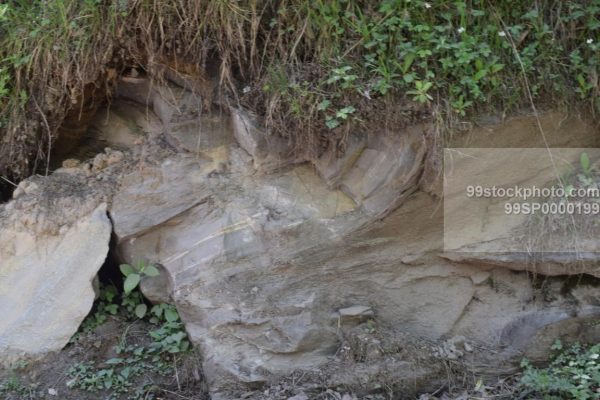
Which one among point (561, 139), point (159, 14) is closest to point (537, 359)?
point (561, 139)

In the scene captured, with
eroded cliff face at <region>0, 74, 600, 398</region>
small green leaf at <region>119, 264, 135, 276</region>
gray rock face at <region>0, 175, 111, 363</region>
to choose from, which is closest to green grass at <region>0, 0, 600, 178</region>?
eroded cliff face at <region>0, 74, 600, 398</region>

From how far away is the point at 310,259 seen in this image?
3.35 m

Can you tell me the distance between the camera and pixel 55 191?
3.53 m

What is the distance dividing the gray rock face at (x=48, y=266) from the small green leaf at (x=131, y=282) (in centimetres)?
16

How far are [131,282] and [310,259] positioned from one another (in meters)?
0.87

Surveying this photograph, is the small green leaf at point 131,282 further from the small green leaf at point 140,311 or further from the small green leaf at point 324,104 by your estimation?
the small green leaf at point 324,104

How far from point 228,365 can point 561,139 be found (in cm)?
187

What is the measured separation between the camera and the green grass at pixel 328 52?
10.4 ft

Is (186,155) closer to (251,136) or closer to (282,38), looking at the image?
(251,136)

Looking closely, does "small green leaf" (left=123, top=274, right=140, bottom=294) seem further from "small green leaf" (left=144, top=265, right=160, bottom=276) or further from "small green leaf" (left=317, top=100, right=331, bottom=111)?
"small green leaf" (left=317, top=100, right=331, bottom=111)

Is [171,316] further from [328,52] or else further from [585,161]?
[585,161]


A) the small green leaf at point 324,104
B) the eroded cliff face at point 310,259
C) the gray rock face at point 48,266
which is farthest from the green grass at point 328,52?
the gray rock face at point 48,266

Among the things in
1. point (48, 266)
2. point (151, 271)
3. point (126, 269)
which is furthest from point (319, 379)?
point (48, 266)

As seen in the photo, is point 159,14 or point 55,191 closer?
point 159,14
